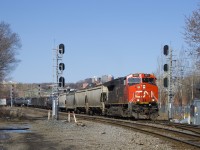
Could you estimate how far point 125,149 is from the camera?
15.2 metres

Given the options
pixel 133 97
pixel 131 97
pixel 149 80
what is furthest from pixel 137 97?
pixel 149 80

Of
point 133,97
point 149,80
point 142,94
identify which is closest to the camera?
point 133,97

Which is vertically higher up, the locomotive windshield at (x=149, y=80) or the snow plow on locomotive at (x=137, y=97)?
the locomotive windshield at (x=149, y=80)

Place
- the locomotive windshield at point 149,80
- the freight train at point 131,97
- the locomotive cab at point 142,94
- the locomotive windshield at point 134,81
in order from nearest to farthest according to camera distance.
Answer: the locomotive cab at point 142,94, the freight train at point 131,97, the locomotive windshield at point 134,81, the locomotive windshield at point 149,80

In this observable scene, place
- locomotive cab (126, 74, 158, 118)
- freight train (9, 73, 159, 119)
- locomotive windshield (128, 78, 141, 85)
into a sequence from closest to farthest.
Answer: locomotive cab (126, 74, 158, 118)
freight train (9, 73, 159, 119)
locomotive windshield (128, 78, 141, 85)

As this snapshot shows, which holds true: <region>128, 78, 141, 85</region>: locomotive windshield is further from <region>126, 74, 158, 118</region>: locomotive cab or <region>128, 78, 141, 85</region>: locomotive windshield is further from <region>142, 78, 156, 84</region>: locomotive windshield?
<region>142, 78, 156, 84</region>: locomotive windshield

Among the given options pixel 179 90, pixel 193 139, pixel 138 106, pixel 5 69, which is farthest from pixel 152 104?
pixel 179 90

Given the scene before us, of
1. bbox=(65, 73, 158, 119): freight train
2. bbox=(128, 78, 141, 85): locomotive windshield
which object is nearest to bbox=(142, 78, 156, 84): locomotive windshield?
bbox=(65, 73, 158, 119): freight train

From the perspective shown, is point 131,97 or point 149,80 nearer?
point 131,97

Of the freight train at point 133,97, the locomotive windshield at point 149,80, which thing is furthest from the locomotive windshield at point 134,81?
the locomotive windshield at point 149,80

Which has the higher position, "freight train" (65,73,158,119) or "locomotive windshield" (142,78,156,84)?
"locomotive windshield" (142,78,156,84)

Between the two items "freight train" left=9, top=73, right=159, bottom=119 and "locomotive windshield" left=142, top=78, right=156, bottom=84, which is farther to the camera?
"locomotive windshield" left=142, top=78, right=156, bottom=84

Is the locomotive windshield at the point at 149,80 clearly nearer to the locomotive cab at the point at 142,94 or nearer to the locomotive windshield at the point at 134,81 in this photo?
the locomotive cab at the point at 142,94

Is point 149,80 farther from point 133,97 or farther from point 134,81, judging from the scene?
point 133,97
